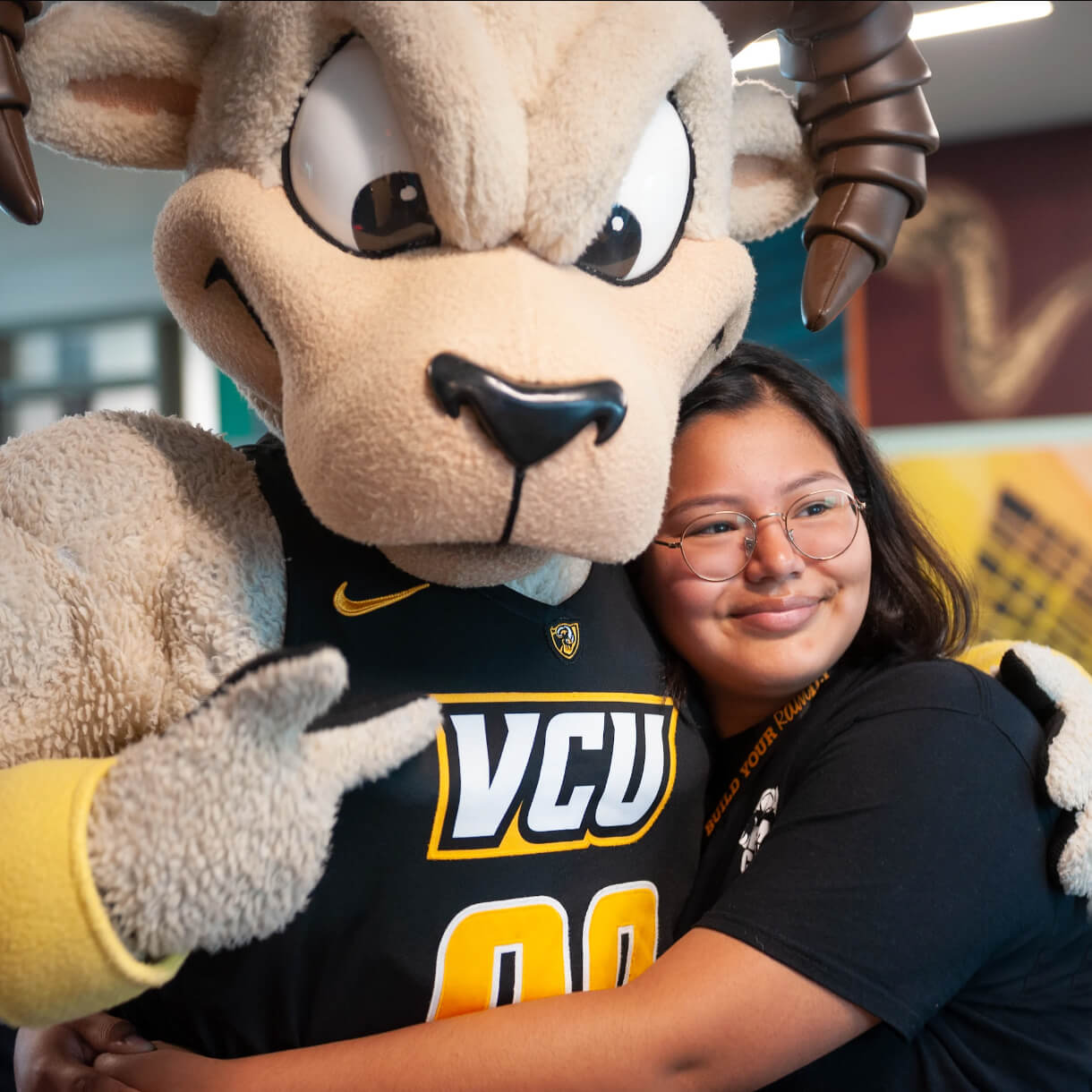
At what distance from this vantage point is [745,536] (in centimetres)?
99

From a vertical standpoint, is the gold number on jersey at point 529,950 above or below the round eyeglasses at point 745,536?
below

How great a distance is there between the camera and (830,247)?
811 millimetres

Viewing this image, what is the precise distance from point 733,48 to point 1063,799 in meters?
0.63

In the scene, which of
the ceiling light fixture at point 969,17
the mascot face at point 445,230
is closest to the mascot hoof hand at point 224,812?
the mascot face at point 445,230

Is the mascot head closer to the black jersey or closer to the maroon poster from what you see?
the black jersey

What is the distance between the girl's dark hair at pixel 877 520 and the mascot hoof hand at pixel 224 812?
0.54 meters

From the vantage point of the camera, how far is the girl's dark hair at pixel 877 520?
41.1 inches

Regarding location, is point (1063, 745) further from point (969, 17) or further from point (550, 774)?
point (969, 17)

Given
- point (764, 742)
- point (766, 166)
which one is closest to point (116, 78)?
point (766, 166)

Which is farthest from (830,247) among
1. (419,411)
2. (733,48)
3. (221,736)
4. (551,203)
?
(221,736)

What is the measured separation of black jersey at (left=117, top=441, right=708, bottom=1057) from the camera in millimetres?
743

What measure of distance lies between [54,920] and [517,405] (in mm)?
356

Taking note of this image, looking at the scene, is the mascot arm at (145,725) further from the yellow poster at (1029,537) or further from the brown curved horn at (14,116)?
the yellow poster at (1029,537)

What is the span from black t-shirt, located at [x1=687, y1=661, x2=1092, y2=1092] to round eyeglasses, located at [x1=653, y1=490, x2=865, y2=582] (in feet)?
0.42
